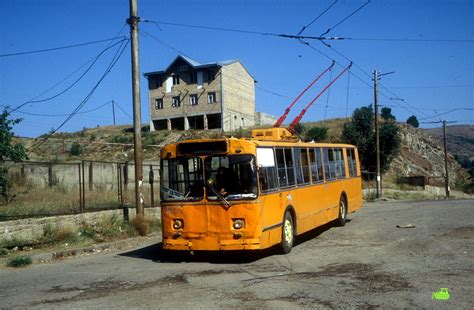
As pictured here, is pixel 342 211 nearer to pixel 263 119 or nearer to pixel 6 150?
pixel 6 150

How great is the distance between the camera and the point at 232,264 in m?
11.2

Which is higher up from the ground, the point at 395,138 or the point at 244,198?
the point at 395,138

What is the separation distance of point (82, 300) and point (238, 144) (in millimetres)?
4729

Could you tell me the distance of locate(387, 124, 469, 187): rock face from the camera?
206 feet

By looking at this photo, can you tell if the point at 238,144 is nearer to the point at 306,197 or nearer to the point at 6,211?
the point at 306,197

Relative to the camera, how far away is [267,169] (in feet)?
38.7

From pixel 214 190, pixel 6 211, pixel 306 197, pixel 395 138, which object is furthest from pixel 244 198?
pixel 395 138

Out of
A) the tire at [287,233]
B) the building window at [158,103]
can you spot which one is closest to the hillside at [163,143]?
the building window at [158,103]

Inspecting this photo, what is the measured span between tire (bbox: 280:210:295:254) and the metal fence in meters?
5.30

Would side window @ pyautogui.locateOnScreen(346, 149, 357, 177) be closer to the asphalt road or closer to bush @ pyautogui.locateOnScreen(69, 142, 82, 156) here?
the asphalt road

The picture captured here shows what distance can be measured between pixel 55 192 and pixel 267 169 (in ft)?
27.7

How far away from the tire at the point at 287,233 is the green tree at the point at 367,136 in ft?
130

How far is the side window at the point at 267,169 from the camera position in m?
11.4

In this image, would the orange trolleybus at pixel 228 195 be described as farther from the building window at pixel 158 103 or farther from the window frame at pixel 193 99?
the building window at pixel 158 103
